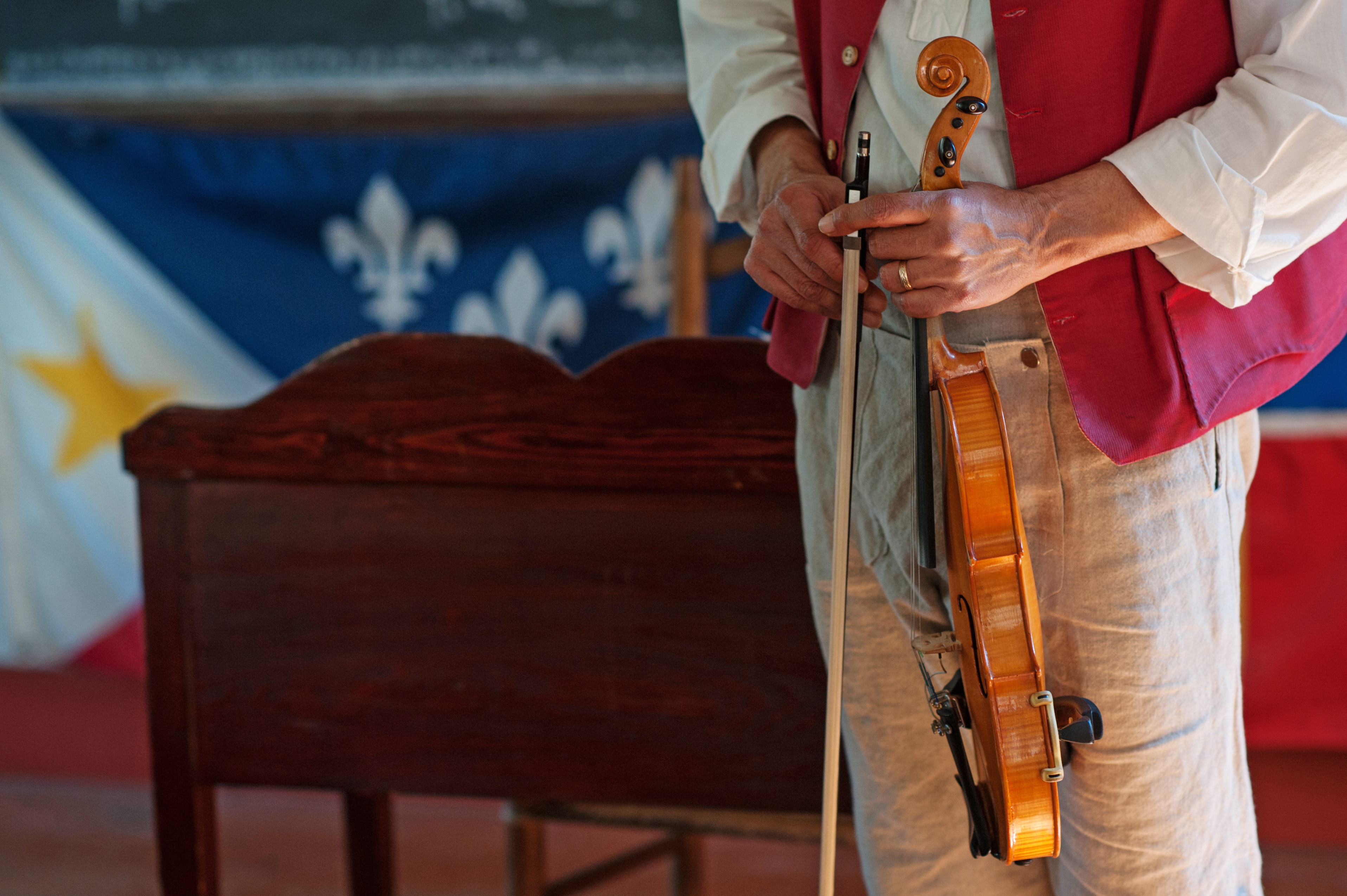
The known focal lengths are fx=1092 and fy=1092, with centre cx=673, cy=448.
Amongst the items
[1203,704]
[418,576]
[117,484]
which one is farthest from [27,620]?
[1203,704]

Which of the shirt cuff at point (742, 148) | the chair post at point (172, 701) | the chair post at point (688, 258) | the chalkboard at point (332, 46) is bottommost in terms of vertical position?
the chair post at point (172, 701)

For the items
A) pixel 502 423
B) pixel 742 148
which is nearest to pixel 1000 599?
pixel 742 148

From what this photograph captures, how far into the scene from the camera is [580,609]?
41.5 inches

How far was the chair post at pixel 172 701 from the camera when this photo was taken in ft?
3.60

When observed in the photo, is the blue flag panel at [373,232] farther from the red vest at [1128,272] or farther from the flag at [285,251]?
Result: the red vest at [1128,272]

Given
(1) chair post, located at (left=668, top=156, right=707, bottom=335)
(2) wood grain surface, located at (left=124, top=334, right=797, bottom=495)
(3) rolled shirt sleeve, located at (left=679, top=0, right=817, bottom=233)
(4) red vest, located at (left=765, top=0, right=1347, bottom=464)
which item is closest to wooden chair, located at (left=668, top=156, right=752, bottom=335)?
(1) chair post, located at (left=668, top=156, right=707, bottom=335)

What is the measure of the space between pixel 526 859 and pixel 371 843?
8.8 inches

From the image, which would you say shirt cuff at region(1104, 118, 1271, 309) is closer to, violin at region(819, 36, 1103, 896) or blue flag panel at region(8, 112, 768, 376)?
violin at region(819, 36, 1103, 896)

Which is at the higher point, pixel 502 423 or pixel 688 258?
pixel 688 258

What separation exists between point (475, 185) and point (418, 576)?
35.8 inches

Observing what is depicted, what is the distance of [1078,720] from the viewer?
24.9 inches

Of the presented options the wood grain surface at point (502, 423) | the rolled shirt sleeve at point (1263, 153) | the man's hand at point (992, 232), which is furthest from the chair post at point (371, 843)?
the rolled shirt sleeve at point (1263, 153)

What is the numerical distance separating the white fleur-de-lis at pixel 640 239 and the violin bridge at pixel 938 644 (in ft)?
3.74

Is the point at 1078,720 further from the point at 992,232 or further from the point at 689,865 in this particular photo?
the point at 689,865
